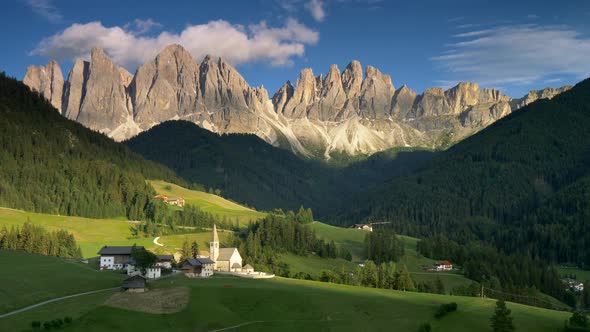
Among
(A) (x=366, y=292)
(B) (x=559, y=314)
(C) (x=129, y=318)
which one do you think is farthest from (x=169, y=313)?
(B) (x=559, y=314)

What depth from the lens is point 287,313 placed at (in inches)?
3735

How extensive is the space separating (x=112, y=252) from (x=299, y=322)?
2448 inches

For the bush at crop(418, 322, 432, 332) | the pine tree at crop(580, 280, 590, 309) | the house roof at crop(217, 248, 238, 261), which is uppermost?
the house roof at crop(217, 248, 238, 261)

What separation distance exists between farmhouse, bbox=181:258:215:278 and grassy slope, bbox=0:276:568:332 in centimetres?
2160

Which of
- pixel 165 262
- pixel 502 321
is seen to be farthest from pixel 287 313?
pixel 165 262

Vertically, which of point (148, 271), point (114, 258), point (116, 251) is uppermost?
point (116, 251)

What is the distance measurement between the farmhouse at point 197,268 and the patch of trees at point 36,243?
4024 centimetres

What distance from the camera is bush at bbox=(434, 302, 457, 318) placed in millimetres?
94950

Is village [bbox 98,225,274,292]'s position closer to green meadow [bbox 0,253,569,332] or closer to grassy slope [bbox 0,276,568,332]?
green meadow [bbox 0,253,569,332]

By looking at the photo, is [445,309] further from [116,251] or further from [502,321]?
[116,251]

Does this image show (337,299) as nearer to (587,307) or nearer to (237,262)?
(237,262)

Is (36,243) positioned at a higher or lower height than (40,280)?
higher

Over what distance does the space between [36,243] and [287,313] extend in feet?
283

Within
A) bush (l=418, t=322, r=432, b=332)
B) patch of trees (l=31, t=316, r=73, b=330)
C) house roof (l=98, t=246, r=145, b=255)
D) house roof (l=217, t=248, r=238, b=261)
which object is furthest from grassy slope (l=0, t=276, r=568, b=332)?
house roof (l=217, t=248, r=238, b=261)
